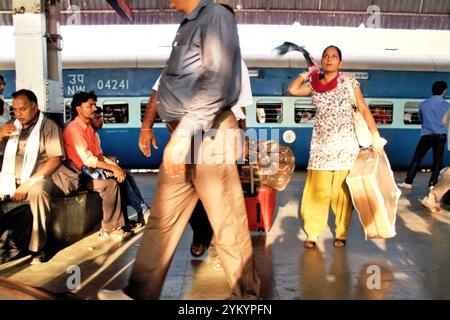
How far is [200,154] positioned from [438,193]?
4.38 m

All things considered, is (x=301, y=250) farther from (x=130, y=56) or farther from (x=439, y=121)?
(x=130, y=56)

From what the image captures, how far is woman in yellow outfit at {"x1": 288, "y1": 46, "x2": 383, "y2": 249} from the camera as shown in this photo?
3938mm

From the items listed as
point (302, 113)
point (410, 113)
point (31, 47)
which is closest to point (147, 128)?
point (31, 47)

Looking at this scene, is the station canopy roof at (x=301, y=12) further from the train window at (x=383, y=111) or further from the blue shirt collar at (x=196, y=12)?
the blue shirt collar at (x=196, y=12)

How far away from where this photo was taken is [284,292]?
10.1ft

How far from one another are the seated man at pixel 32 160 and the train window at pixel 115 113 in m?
5.73

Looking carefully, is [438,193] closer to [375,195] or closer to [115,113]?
[375,195]

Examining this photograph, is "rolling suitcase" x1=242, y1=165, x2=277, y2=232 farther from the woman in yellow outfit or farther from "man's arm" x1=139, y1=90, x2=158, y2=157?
"man's arm" x1=139, y1=90, x2=158, y2=157

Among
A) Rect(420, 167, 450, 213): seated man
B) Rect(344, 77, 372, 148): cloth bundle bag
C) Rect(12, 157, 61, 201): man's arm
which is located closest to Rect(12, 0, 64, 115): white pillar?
Rect(12, 157, 61, 201): man's arm

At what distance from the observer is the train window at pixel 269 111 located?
974 centimetres

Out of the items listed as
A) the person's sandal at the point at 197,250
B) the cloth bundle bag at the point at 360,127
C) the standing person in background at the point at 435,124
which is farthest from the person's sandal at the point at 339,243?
the standing person in background at the point at 435,124

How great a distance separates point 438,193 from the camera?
5.61m

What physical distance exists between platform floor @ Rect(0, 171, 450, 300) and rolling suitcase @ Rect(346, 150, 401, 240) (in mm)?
287

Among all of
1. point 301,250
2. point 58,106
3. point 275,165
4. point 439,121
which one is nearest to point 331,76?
point 275,165
